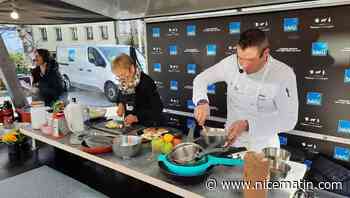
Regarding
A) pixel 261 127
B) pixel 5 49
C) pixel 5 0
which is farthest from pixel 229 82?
pixel 5 49

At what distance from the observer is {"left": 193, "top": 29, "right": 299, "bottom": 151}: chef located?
169 cm

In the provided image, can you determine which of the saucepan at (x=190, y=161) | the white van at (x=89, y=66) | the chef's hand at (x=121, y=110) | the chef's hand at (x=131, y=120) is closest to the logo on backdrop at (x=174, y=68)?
the chef's hand at (x=121, y=110)

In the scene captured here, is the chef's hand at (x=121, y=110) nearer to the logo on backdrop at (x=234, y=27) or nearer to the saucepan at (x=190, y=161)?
the saucepan at (x=190, y=161)

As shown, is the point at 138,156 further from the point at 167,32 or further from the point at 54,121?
the point at 167,32

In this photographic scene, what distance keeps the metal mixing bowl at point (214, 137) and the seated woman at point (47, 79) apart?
2476mm

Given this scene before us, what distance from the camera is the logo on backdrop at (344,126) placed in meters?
1.86

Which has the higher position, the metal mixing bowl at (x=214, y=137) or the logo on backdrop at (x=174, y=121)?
the metal mixing bowl at (x=214, y=137)

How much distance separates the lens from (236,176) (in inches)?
45.4

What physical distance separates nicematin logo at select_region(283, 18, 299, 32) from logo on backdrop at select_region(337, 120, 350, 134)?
0.75 metres

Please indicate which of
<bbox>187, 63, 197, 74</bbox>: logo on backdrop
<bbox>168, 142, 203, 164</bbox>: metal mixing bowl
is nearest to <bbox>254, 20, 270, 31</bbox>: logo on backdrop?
<bbox>187, 63, 197, 74</bbox>: logo on backdrop

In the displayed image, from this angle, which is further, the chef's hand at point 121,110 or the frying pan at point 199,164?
the chef's hand at point 121,110

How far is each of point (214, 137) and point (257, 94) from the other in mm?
591

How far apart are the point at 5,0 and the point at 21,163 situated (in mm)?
1568

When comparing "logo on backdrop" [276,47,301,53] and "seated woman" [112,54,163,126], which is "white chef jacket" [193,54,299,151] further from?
"seated woman" [112,54,163,126]
